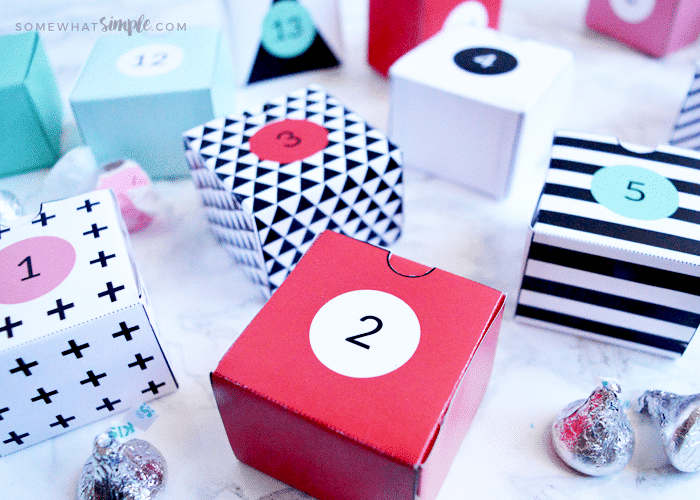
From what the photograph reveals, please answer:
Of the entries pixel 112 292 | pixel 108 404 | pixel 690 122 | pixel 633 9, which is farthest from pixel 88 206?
pixel 633 9

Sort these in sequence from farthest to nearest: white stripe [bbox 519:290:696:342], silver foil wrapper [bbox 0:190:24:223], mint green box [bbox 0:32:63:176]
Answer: mint green box [bbox 0:32:63:176]
silver foil wrapper [bbox 0:190:24:223]
white stripe [bbox 519:290:696:342]

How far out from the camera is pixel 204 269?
978 millimetres

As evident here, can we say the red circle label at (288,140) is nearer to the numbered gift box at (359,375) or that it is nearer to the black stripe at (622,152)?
the numbered gift box at (359,375)

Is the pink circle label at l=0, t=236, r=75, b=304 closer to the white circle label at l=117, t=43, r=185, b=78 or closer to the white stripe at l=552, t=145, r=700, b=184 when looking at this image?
the white circle label at l=117, t=43, r=185, b=78

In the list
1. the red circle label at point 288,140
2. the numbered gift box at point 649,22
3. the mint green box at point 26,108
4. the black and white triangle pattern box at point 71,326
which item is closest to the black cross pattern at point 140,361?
the black and white triangle pattern box at point 71,326

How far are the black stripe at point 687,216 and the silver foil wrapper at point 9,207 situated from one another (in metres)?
0.96

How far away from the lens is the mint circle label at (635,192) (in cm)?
78

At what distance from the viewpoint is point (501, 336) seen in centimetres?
87

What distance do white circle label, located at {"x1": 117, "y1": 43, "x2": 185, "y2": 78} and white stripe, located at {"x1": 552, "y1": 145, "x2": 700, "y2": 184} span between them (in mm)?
675

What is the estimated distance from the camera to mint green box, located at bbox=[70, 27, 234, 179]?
3.21 feet

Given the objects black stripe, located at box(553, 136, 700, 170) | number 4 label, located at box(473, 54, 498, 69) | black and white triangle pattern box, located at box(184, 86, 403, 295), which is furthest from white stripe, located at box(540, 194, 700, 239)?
number 4 label, located at box(473, 54, 498, 69)

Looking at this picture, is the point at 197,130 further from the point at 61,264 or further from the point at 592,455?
the point at 592,455

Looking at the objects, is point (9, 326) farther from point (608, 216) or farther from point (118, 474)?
point (608, 216)

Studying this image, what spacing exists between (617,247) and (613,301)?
0.10 metres
